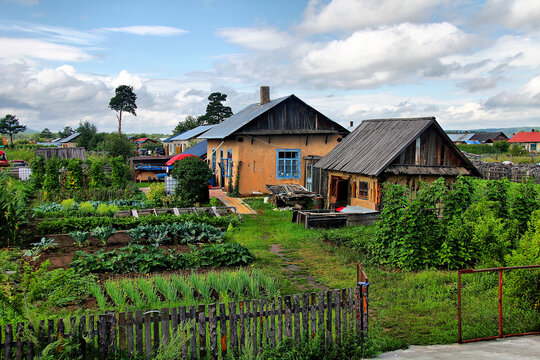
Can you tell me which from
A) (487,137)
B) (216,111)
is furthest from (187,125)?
(487,137)

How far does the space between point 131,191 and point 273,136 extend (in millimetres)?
8783

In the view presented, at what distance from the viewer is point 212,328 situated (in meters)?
5.88

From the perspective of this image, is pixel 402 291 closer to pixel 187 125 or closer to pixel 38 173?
pixel 38 173

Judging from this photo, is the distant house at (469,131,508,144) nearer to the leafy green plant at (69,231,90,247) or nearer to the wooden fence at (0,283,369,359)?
the leafy green plant at (69,231,90,247)

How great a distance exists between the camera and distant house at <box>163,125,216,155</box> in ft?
167

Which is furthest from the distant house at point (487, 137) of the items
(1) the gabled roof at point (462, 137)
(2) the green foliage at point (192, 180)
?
(2) the green foliage at point (192, 180)

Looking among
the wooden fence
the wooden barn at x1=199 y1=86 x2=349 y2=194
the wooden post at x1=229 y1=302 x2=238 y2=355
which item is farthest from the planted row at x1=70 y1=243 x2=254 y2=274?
the wooden barn at x1=199 y1=86 x2=349 y2=194

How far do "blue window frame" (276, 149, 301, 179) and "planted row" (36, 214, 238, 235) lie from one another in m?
10.7

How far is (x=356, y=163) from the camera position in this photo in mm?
18344

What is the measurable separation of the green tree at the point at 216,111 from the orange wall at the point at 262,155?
55.5 metres

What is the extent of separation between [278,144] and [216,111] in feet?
187

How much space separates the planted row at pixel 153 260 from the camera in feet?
33.8

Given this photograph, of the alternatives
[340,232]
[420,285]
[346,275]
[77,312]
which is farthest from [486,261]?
[77,312]

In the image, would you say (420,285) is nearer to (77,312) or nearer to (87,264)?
(77,312)
